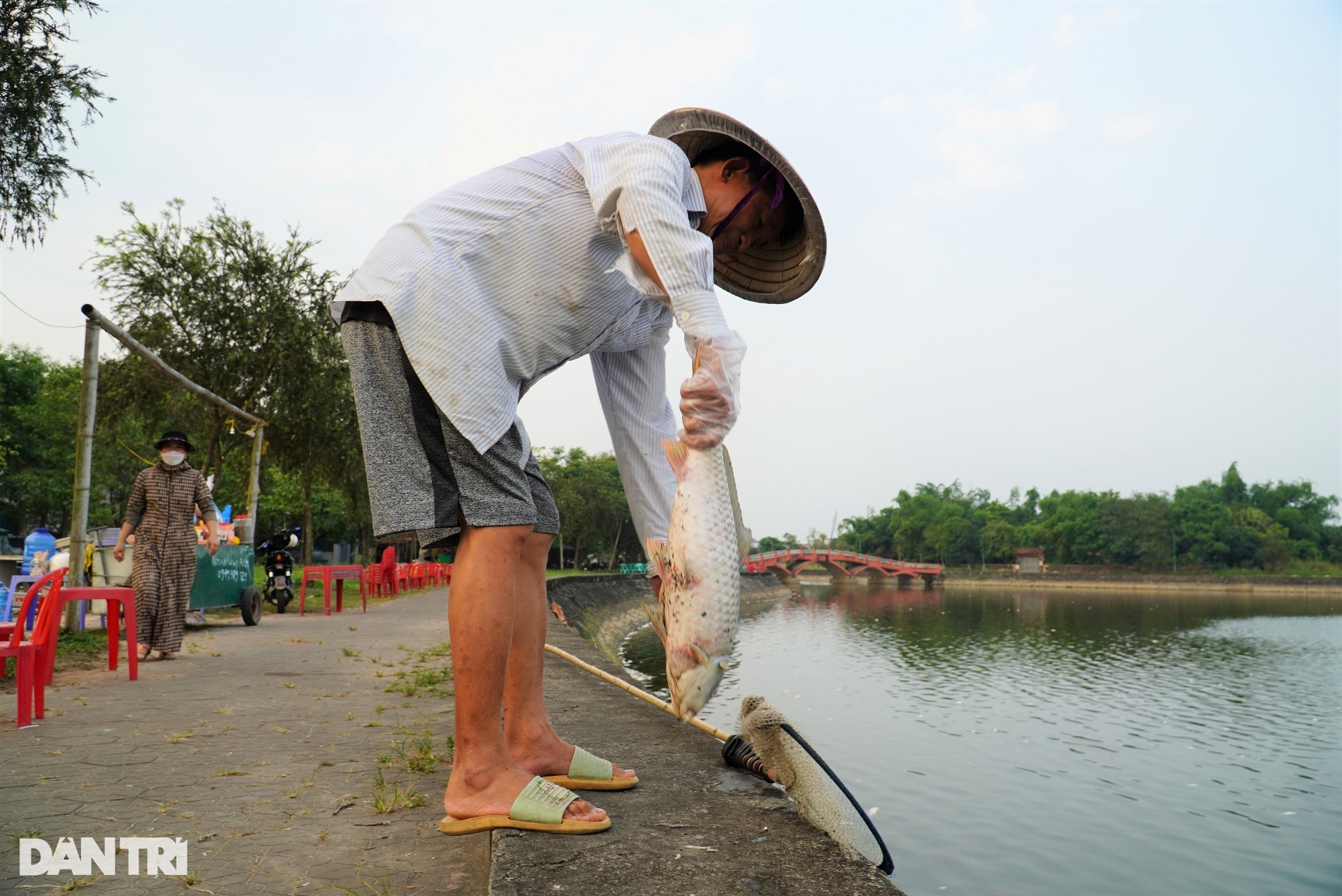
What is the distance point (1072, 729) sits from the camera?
36.3 ft

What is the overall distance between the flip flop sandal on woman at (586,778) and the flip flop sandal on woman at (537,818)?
0.29 metres

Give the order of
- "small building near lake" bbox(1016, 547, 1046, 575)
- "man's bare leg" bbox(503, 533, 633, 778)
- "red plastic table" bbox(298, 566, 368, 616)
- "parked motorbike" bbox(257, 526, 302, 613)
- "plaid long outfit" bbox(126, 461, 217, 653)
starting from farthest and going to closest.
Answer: "small building near lake" bbox(1016, 547, 1046, 575)
"parked motorbike" bbox(257, 526, 302, 613)
"red plastic table" bbox(298, 566, 368, 616)
"plaid long outfit" bbox(126, 461, 217, 653)
"man's bare leg" bbox(503, 533, 633, 778)

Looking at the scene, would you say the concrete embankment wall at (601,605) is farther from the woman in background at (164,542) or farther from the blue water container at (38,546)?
the woman in background at (164,542)

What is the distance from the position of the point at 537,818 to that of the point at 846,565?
75.8 m

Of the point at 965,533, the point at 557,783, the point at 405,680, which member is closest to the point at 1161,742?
the point at 405,680

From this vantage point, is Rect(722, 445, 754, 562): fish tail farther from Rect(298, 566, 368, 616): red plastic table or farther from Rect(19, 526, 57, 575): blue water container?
Rect(298, 566, 368, 616): red plastic table

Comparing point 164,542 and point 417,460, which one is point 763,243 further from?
point 164,542

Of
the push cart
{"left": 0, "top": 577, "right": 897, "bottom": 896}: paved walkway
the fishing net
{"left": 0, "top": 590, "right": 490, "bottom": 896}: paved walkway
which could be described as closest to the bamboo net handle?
{"left": 0, "top": 577, "right": 897, "bottom": 896}: paved walkway

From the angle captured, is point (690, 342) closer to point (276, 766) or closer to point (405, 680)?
point (276, 766)

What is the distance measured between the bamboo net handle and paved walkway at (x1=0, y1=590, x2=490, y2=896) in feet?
2.53

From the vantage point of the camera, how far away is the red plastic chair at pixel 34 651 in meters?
3.59

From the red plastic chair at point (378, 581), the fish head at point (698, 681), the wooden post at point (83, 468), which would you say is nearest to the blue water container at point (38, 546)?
the wooden post at point (83, 468)

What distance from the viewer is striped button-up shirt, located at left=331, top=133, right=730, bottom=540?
1.93 metres

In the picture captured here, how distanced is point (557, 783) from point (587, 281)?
1288 millimetres
